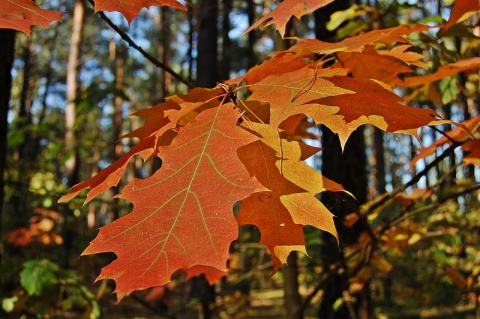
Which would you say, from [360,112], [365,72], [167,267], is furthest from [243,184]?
[365,72]

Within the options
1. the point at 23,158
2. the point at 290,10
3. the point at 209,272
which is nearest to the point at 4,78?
the point at 209,272

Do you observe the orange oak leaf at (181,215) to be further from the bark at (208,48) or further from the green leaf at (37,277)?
the bark at (208,48)

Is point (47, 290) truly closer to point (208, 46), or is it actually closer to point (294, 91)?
point (294, 91)

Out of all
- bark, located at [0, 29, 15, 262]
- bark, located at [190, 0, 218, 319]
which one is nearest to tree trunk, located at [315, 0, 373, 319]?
bark, located at [0, 29, 15, 262]

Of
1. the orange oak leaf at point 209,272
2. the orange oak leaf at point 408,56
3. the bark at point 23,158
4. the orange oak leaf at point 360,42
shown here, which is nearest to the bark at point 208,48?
the bark at point 23,158

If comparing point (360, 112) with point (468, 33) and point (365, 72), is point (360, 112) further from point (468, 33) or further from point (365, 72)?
point (468, 33)
